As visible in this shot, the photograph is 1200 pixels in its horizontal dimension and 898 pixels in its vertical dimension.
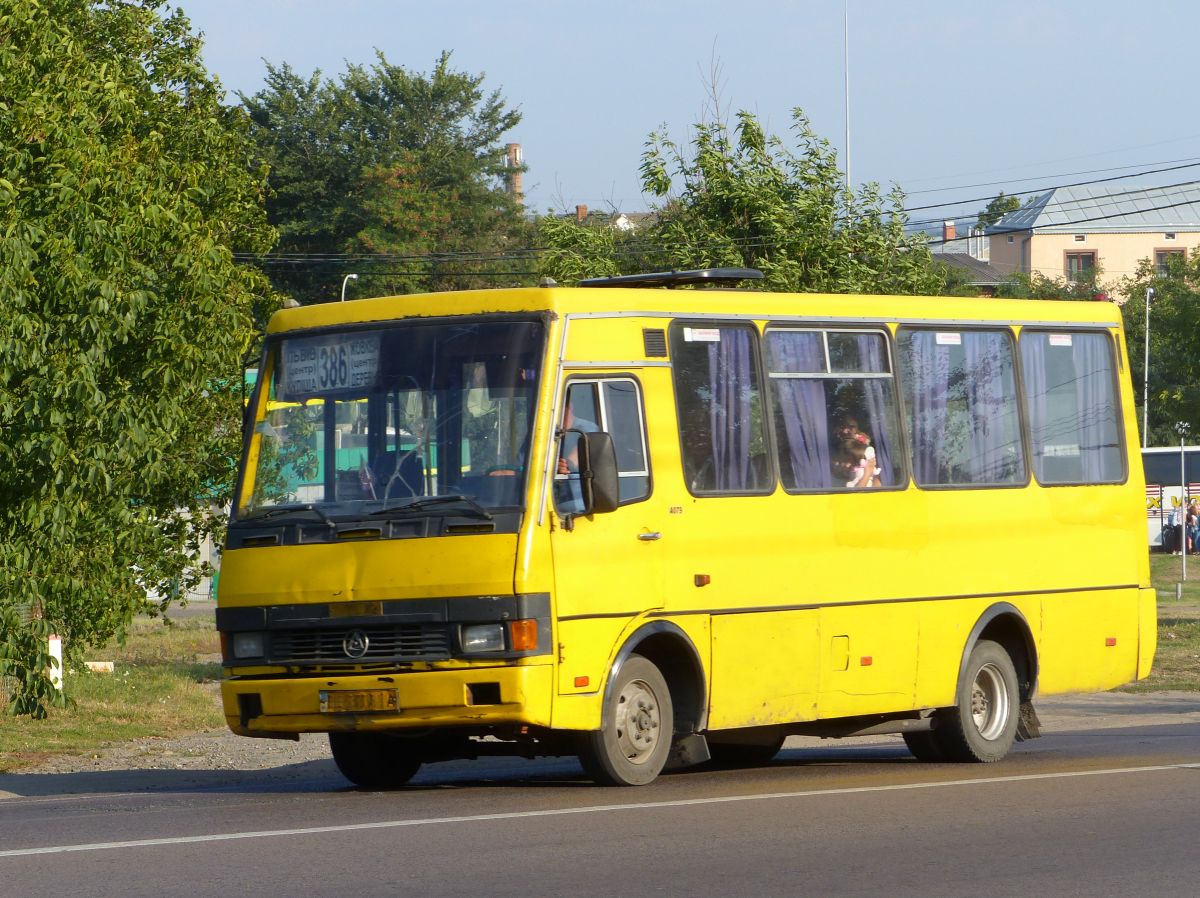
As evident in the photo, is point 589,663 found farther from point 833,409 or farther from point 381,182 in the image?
point 381,182

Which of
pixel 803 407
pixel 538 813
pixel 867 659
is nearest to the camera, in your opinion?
pixel 538 813

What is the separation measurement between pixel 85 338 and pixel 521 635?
20.6ft

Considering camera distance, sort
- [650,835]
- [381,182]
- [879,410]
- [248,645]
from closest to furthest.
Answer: [650,835], [248,645], [879,410], [381,182]

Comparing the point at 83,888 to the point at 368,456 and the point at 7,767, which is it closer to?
the point at 368,456

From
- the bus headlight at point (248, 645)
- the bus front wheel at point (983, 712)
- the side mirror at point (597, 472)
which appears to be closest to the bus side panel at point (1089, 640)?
the bus front wheel at point (983, 712)

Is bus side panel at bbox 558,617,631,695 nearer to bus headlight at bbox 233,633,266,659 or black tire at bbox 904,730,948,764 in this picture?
bus headlight at bbox 233,633,266,659

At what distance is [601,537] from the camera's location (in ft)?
36.7

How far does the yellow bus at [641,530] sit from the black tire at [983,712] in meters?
0.02

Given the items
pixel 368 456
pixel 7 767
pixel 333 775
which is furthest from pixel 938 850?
pixel 7 767

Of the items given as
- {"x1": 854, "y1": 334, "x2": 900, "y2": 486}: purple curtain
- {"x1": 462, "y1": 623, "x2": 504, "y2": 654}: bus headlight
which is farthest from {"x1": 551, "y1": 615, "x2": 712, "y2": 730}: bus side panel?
{"x1": 854, "y1": 334, "x2": 900, "y2": 486}: purple curtain

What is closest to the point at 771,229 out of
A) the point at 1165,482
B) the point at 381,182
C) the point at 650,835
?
the point at 650,835

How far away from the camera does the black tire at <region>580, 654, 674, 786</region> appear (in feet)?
36.8

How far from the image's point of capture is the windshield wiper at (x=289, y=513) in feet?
36.8

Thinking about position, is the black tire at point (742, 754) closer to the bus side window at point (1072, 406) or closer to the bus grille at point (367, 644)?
the bus side window at point (1072, 406)
